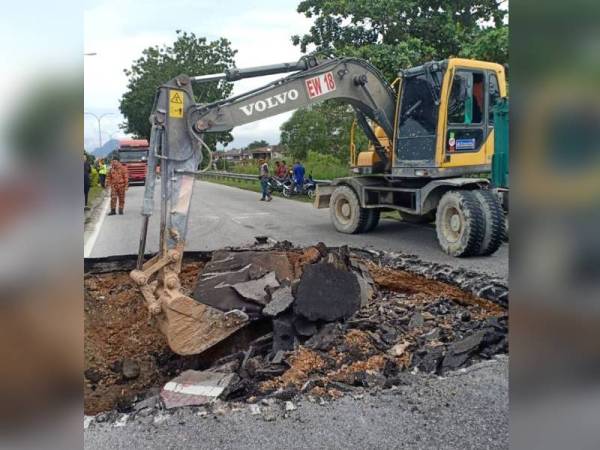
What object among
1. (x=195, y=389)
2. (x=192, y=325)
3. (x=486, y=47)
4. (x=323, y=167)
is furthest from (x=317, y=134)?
(x=195, y=389)

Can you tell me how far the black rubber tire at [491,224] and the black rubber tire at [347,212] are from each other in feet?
9.27

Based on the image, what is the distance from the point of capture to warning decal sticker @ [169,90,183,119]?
468 cm

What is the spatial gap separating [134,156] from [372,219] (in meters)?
20.3

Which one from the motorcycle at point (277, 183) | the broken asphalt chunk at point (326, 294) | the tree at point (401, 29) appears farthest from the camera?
the motorcycle at point (277, 183)

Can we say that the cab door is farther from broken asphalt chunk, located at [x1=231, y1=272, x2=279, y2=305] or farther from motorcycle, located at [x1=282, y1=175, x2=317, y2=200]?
motorcycle, located at [x1=282, y1=175, x2=317, y2=200]

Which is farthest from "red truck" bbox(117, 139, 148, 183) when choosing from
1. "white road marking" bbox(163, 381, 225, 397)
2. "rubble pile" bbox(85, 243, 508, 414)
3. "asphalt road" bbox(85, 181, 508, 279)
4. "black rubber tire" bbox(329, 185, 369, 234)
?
"white road marking" bbox(163, 381, 225, 397)

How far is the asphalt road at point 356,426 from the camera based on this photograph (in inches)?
116

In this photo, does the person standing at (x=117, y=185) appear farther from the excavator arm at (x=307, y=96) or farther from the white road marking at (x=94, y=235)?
the excavator arm at (x=307, y=96)

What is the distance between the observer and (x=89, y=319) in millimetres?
5586

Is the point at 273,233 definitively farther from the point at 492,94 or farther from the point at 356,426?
the point at 356,426

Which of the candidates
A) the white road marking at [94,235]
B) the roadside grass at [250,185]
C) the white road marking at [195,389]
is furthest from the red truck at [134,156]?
the white road marking at [195,389]

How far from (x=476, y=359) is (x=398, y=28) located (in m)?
10.9
